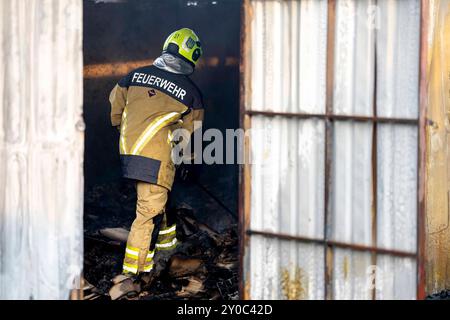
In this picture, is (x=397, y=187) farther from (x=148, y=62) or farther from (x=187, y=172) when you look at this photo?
(x=148, y=62)

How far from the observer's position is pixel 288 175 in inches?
212

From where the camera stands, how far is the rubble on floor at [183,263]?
→ 7.23 metres

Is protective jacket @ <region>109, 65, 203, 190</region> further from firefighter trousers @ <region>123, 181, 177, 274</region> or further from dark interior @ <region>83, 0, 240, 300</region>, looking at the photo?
dark interior @ <region>83, 0, 240, 300</region>

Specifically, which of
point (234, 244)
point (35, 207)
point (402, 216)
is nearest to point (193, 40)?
point (234, 244)

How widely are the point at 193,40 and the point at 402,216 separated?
3218 millimetres

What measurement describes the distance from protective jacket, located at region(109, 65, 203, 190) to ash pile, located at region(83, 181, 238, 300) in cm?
82

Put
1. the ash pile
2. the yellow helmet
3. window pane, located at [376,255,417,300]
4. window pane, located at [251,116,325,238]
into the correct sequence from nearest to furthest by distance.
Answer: window pane, located at [376,255,417,300] < window pane, located at [251,116,325,238] < the ash pile < the yellow helmet

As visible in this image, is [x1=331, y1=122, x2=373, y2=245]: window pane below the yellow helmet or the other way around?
below

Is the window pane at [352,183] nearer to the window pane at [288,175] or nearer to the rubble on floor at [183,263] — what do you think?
the window pane at [288,175]

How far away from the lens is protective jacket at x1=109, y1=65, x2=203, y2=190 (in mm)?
7348

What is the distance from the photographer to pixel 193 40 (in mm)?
7602

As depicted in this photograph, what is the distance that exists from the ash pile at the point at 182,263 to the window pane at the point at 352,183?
6.64 ft

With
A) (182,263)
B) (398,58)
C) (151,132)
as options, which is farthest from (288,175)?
(182,263)

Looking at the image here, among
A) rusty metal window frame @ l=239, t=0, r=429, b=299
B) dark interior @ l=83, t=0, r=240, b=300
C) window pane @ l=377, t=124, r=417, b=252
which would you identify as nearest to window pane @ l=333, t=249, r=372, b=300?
rusty metal window frame @ l=239, t=0, r=429, b=299
